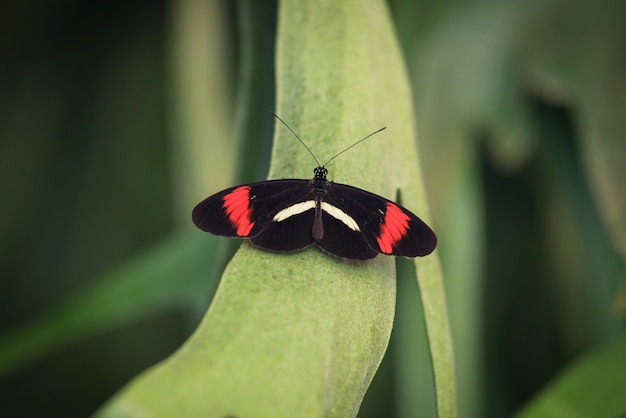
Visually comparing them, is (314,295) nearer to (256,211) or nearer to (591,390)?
(256,211)

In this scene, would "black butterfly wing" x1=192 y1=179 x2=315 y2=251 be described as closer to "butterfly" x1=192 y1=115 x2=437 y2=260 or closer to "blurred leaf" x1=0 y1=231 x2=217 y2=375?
"butterfly" x1=192 y1=115 x2=437 y2=260

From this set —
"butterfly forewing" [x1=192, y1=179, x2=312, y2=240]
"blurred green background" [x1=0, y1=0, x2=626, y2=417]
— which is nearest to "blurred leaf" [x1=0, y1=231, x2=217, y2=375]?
"blurred green background" [x1=0, y1=0, x2=626, y2=417]

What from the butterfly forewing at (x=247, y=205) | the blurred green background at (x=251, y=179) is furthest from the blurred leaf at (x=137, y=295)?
the butterfly forewing at (x=247, y=205)

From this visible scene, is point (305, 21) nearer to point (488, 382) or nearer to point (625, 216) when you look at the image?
point (625, 216)

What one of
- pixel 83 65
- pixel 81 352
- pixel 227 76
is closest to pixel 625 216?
pixel 227 76

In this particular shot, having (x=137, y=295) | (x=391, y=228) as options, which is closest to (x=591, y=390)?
(x=391, y=228)

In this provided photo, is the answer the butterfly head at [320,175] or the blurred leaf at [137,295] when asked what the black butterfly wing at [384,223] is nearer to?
the butterfly head at [320,175]

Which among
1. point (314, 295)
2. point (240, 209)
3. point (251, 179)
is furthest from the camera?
point (251, 179)
